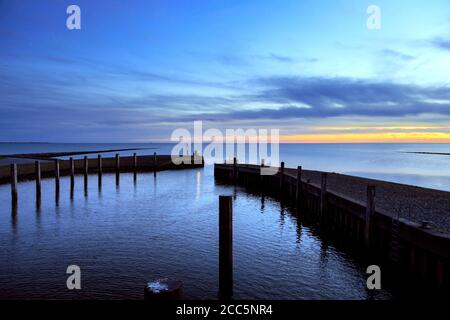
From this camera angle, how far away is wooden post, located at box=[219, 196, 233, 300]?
9133mm

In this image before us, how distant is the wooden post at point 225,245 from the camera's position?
9.13 metres

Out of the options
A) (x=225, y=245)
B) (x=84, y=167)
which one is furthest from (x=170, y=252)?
(x=84, y=167)

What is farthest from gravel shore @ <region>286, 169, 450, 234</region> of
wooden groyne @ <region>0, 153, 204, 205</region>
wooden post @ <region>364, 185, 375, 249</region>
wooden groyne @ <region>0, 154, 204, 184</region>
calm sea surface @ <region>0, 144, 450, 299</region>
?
wooden groyne @ <region>0, 154, 204, 184</region>

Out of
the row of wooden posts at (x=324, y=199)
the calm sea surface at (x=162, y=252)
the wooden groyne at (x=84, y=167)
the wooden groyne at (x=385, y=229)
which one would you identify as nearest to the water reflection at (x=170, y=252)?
the calm sea surface at (x=162, y=252)

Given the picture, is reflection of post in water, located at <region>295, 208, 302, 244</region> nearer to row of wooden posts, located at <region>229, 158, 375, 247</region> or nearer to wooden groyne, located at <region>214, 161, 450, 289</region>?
wooden groyne, located at <region>214, 161, 450, 289</region>

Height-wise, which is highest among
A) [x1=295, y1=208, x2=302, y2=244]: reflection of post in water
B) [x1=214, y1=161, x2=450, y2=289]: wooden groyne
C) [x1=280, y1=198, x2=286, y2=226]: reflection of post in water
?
[x1=214, y1=161, x2=450, y2=289]: wooden groyne

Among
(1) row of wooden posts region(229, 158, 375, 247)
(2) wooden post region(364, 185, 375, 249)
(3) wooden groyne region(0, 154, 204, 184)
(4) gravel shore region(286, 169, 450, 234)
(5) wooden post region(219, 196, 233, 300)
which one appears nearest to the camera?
(5) wooden post region(219, 196, 233, 300)

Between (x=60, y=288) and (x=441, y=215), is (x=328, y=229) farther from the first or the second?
(x=60, y=288)

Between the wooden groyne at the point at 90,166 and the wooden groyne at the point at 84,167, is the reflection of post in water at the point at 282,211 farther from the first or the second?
the wooden groyne at the point at 90,166

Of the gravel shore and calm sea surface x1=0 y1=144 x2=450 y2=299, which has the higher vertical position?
the gravel shore

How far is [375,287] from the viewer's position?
1027 cm

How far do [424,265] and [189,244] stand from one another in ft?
30.2

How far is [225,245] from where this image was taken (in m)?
9.40
